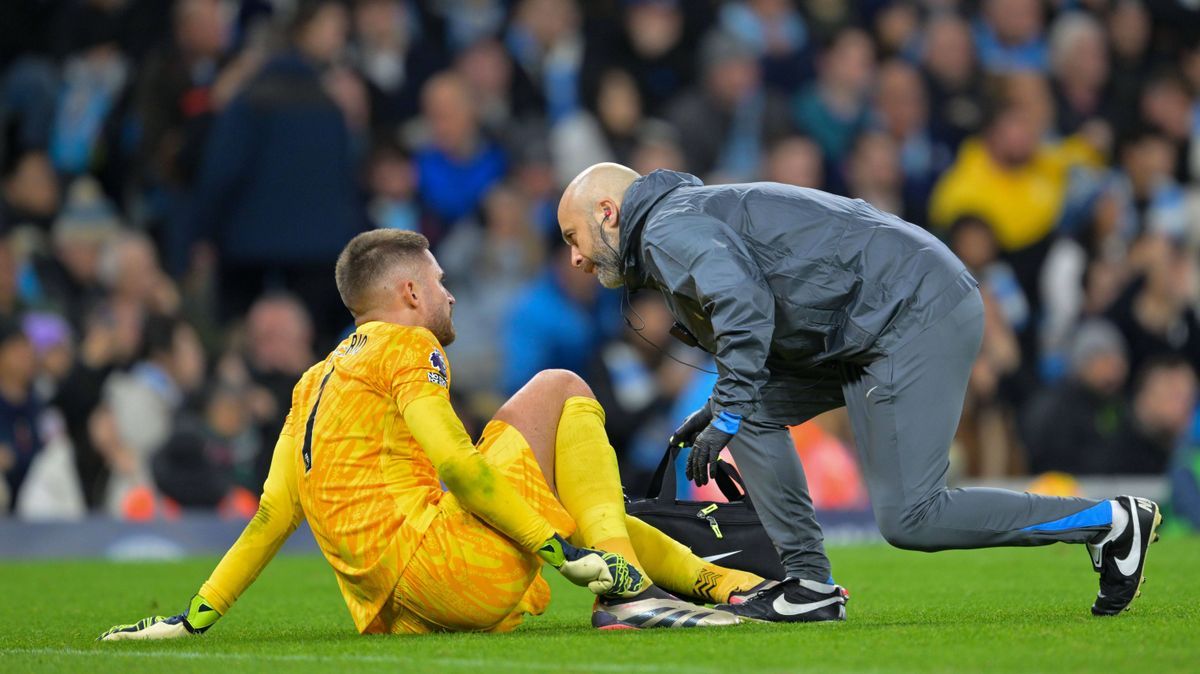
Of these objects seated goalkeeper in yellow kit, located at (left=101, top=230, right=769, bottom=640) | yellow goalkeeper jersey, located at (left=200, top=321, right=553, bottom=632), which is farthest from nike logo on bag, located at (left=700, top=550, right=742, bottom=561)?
yellow goalkeeper jersey, located at (left=200, top=321, right=553, bottom=632)

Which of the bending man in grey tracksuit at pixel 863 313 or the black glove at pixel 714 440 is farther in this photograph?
the bending man in grey tracksuit at pixel 863 313

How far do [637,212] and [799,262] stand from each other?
0.57 metres

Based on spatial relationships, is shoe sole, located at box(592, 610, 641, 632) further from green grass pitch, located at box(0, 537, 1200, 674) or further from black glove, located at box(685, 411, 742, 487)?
black glove, located at box(685, 411, 742, 487)

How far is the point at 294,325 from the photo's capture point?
41.2ft

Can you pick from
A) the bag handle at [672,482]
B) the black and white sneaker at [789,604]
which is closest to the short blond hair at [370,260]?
the bag handle at [672,482]

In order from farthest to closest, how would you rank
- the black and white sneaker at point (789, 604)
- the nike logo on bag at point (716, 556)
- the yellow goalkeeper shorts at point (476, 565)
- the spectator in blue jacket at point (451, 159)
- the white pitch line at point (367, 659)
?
the spectator in blue jacket at point (451, 159) < the nike logo on bag at point (716, 556) < the black and white sneaker at point (789, 604) < the yellow goalkeeper shorts at point (476, 565) < the white pitch line at point (367, 659)

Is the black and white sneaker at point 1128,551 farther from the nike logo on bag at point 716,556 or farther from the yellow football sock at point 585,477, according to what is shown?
the yellow football sock at point 585,477

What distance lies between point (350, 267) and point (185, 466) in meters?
6.54

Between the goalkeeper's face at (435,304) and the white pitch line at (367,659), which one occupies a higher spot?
the goalkeeper's face at (435,304)

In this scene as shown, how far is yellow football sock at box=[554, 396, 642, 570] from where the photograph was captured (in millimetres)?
6016

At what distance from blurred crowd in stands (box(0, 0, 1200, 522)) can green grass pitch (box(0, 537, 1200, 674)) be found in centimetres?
372

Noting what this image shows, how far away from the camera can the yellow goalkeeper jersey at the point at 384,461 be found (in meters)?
5.51

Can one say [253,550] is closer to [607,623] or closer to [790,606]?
[607,623]

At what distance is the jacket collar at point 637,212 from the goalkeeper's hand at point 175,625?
5.99 ft
